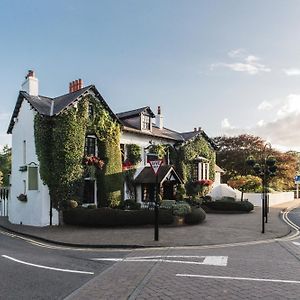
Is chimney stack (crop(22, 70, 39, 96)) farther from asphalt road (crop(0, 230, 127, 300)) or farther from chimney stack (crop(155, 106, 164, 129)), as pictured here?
asphalt road (crop(0, 230, 127, 300))

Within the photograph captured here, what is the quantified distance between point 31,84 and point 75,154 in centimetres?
632

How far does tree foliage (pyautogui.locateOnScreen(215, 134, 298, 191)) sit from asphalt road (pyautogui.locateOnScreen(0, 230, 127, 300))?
44564 mm

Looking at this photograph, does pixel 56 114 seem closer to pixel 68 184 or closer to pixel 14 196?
pixel 68 184

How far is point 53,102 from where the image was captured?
25719mm

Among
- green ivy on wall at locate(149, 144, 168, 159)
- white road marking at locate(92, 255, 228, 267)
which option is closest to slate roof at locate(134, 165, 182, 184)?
green ivy on wall at locate(149, 144, 168, 159)

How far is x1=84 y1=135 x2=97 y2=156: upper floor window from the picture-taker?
79.6ft

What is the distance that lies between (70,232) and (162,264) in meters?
9.90

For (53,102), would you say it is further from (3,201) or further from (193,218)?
(193,218)

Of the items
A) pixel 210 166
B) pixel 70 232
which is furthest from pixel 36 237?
pixel 210 166

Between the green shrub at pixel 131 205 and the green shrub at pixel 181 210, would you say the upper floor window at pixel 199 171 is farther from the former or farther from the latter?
the green shrub at pixel 181 210

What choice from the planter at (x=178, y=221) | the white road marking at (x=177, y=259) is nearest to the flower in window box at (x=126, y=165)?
the planter at (x=178, y=221)

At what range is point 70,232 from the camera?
741 inches

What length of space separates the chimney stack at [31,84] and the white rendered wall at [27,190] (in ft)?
2.88

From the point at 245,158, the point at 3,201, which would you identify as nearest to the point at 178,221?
the point at 3,201
